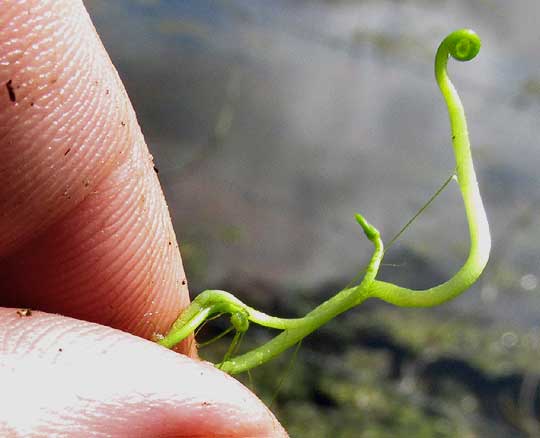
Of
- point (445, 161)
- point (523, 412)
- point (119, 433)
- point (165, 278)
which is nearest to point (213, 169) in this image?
point (445, 161)

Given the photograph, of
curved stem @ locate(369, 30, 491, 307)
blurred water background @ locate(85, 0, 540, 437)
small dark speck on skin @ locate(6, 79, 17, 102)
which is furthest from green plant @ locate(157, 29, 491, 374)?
blurred water background @ locate(85, 0, 540, 437)

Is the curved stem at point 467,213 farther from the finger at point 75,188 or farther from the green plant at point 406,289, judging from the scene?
the finger at point 75,188

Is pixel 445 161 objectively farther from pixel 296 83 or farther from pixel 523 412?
pixel 523 412

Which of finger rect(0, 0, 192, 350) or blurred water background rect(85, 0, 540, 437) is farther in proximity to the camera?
blurred water background rect(85, 0, 540, 437)

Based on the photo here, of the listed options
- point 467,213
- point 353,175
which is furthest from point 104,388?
point 353,175

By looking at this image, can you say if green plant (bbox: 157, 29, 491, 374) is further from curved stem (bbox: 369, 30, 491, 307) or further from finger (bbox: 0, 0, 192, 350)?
finger (bbox: 0, 0, 192, 350)

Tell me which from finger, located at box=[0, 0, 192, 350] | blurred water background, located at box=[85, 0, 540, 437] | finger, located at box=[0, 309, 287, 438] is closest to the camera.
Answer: finger, located at box=[0, 309, 287, 438]
